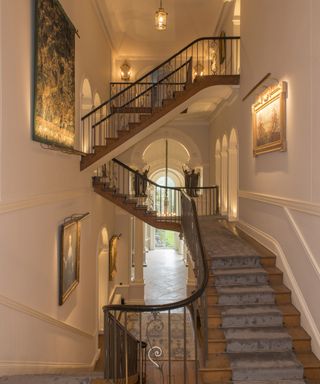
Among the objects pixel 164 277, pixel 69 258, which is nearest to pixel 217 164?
pixel 164 277

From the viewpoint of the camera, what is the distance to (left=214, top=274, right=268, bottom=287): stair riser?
18.1 feet

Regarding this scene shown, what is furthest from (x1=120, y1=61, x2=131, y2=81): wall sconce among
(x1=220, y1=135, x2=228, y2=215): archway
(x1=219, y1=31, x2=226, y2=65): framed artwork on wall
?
(x1=220, y1=135, x2=228, y2=215): archway

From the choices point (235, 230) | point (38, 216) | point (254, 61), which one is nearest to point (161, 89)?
point (254, 61)

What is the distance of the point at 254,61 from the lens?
287 inches

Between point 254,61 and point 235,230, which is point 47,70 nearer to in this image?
point 254,61

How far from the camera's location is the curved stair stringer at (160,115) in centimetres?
821

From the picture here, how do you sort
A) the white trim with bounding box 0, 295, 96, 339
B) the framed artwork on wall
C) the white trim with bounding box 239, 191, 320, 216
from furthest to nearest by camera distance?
the framed artwork on wall, the white trim with bounding box 239, 191, 320, 216, the white trim with bounding box 0, 295, 96, 339

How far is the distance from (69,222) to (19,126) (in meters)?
2.57

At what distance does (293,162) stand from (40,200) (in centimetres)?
367

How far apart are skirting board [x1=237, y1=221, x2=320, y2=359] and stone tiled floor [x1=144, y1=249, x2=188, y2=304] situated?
7579 millimetres

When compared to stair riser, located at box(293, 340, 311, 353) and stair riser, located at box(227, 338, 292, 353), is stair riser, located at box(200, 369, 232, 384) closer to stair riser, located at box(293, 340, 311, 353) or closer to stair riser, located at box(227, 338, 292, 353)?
stair riser, located at box(227, 338, 292, 353)

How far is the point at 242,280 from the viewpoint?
5.55 m

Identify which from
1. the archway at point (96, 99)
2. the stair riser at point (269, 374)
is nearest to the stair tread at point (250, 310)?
the stair riser at point (269, 374)

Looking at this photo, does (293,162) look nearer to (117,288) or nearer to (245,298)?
(245,298)
